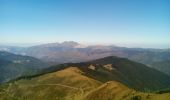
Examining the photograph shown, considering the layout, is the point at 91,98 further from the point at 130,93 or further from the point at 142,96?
the point at 142,96

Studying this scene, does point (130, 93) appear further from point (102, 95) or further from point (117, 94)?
point (102, 95)

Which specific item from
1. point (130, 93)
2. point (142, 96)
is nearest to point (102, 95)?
point (130, 93)

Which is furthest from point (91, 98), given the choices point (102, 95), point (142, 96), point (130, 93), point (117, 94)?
point (142, 96)

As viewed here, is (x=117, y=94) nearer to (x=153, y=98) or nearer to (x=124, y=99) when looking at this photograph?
(x=124, y=99)

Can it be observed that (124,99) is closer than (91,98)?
Yes

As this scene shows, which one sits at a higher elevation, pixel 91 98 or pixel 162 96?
pixel 162 96

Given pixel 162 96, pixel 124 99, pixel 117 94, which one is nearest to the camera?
pixel 162 96

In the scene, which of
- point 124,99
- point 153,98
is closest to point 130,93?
point 124,99

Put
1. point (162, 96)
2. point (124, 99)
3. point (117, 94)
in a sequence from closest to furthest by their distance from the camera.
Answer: point (162, 96), point (124, 99), point (117, 94)

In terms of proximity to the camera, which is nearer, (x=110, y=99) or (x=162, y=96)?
(x=162, y=96)
